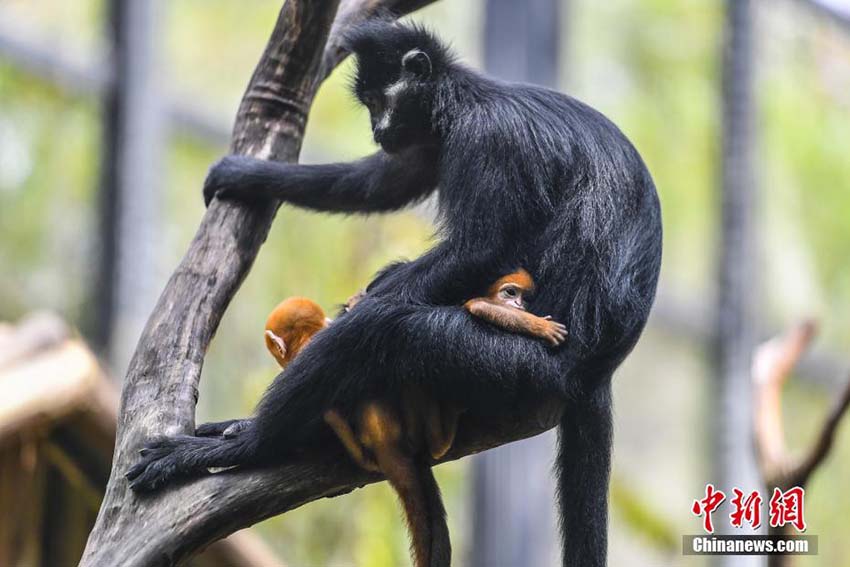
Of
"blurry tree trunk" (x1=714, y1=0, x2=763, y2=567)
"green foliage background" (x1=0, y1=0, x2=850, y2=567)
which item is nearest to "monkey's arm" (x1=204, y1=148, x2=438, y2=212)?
"green foliage background" (x1=0, y1=0, x2=850, y2=567)

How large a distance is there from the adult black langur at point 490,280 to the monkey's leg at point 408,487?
0.07m

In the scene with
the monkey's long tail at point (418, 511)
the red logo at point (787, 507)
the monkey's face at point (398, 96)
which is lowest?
the monkey's long tail at point (418, 511)

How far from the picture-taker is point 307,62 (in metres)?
3.29

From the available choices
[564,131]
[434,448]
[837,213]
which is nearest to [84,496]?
[434,448]

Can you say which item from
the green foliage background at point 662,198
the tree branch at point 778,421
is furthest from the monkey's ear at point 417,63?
the green foliage background at point 662,198

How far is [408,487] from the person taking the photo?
104 inches

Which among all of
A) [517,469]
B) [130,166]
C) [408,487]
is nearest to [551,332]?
[408,487]

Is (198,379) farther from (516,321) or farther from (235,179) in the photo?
(516,321)

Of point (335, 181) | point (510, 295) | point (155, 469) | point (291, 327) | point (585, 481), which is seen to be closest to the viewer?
point (155, 469)

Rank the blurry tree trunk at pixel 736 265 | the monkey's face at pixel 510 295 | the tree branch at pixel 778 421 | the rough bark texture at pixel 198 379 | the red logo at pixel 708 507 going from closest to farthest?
the rough bark texture at pixel 198 379 → the monkey's face at pixel 510 295 → the tree branch at pixel 778 421 → the red logo at pixel 708 507 → the blurry tree trunk at pixel 736 265

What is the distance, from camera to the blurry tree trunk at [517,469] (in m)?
6.57

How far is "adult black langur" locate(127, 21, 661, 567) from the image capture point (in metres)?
2.65

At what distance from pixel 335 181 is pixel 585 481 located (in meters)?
1.24

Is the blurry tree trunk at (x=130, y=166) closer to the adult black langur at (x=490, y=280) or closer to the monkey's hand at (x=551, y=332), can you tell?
the adult black langur at (x=490, y=280)
